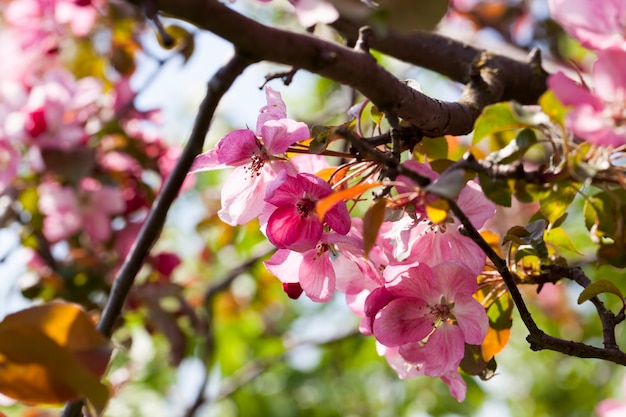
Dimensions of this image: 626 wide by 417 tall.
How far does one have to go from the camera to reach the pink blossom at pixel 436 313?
795 mm

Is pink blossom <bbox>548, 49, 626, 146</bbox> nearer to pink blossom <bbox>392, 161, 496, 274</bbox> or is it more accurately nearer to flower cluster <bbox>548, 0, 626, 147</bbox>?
flower cluster <bbox>548, 0, 626, 147</bbox>

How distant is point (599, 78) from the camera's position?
0.66m

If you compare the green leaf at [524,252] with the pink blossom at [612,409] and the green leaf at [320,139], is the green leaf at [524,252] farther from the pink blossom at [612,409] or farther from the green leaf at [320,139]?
the pink blossom at [612,409]

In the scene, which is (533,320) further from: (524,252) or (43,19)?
(43,19)

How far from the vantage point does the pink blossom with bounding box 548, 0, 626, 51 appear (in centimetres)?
69

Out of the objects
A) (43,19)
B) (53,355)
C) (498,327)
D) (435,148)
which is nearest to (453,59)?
→ (435,148)

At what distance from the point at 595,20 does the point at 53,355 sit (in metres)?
0.54

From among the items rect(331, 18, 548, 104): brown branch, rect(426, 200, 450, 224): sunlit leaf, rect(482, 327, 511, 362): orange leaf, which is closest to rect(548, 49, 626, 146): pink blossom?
rect(426, 200, 450, 224): sunlit leaf

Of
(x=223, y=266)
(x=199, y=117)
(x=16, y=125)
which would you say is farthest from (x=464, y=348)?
(x=223, y=266)

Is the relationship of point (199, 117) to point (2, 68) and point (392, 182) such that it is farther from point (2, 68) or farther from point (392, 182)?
point (2, 68)

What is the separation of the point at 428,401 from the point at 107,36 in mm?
1513

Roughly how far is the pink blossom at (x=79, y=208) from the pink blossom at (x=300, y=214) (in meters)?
1.24

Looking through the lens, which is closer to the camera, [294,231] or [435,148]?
[294,231]

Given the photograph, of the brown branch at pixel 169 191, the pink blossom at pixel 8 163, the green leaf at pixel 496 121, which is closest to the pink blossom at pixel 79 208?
the pink blossom at pixel 8 163
